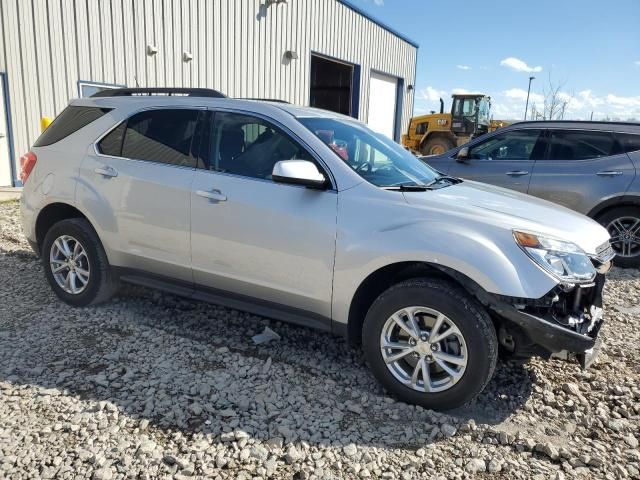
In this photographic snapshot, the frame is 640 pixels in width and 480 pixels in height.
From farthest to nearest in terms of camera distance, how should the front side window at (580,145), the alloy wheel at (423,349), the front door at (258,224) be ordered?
the front side window at (580,145) → the front door at (258,224) → the alloy wheel at (423,349)

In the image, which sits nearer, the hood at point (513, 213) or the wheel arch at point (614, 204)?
the hood at point (513, 213)

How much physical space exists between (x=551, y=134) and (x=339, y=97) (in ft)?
48.7

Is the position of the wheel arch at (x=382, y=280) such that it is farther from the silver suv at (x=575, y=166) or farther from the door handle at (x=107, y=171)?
the silver suv at (x=575, y=166)

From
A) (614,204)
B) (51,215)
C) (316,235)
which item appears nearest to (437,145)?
(614,204)

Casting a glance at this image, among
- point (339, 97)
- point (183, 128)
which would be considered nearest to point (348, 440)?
point (183, 128)

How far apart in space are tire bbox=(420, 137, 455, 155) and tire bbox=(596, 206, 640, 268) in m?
14.1

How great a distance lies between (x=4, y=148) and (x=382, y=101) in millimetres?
16027

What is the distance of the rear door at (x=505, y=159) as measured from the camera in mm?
6836

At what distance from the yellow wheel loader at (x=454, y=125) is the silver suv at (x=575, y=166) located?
12.7m

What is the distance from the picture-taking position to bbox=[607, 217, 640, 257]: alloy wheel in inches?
247

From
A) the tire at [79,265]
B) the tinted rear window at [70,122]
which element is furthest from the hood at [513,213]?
the tinted rear window at [70,122]

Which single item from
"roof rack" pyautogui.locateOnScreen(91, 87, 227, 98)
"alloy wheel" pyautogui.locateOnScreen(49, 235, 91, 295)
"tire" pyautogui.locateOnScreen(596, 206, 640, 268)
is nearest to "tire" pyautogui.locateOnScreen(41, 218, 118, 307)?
"alloy wheel" pyautogui.locateOnScreen(49, 235, 91, 295)

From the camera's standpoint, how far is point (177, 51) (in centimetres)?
1197

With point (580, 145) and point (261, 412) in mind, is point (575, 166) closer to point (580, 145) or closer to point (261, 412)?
point (580, 145)
